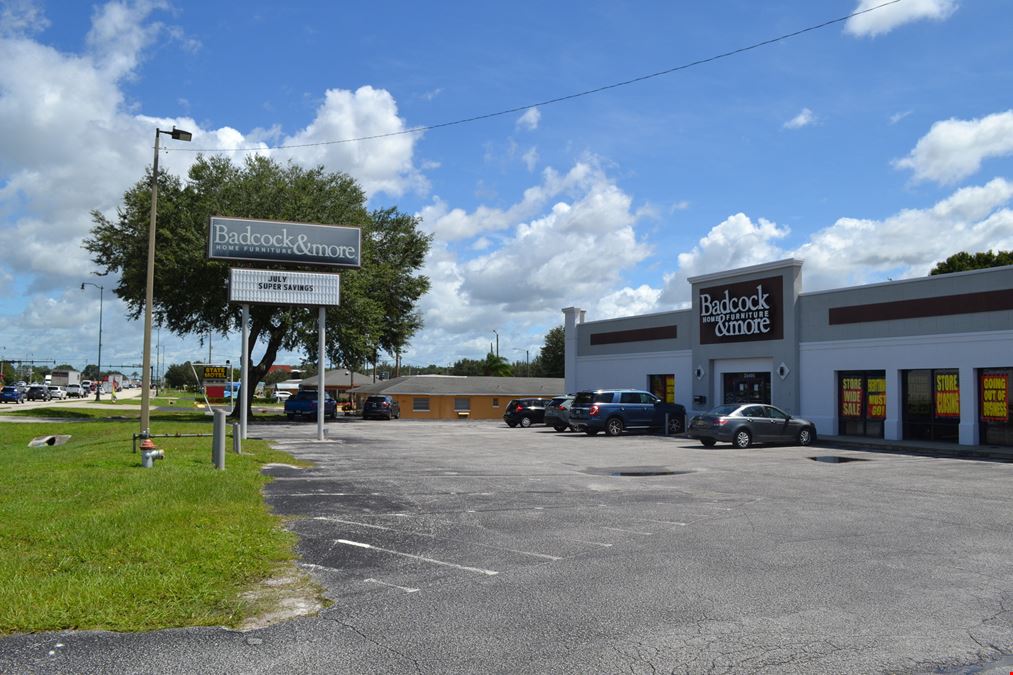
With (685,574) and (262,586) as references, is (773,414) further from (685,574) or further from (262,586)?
(262,586)

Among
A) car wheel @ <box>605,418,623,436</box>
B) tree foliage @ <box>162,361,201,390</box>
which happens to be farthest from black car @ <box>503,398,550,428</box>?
tree foliage @ <box>162,361,201,390</box>

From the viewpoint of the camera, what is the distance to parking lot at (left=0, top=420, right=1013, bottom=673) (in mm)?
5281

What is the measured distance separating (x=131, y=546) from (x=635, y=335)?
108ft

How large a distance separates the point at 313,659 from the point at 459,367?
450 feet

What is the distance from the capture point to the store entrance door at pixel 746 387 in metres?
32.9

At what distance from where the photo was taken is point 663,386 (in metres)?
38.4

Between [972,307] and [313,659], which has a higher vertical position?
[972,307]

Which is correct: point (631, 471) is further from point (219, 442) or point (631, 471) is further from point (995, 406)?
point (995, 406)

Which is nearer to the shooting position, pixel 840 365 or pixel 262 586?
pixel 262 586

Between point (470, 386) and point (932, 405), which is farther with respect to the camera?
point (470, 386)

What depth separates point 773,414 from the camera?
2603 centimetres

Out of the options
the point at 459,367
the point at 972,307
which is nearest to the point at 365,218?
the point at 972,307

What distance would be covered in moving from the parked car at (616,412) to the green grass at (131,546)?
1719 cm

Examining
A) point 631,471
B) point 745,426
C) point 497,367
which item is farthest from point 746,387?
point 497,367
